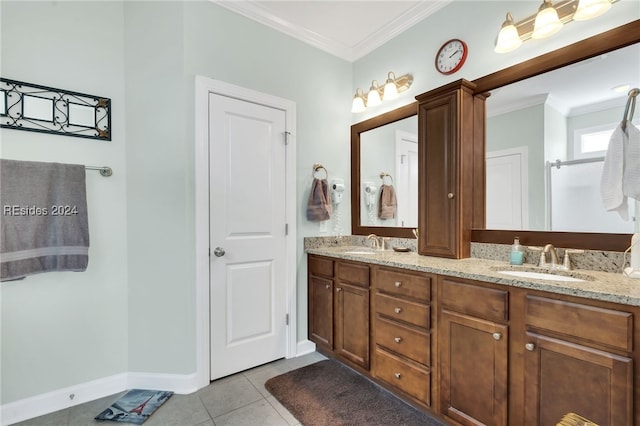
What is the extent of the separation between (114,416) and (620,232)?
116 inches

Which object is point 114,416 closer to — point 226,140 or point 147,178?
point 147,178

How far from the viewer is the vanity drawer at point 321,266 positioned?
7.87 feet

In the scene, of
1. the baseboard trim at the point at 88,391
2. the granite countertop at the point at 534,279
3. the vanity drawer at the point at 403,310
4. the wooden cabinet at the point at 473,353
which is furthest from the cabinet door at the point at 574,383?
the baseboard trim at the point at 88,391

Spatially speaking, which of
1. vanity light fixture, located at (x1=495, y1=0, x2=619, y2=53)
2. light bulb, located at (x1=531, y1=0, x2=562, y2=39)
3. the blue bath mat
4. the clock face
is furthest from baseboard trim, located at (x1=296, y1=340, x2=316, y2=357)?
light bulb, located at (x1=531, y1=0, x2=562, y2=39)

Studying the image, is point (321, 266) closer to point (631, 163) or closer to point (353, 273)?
point (353, 273)

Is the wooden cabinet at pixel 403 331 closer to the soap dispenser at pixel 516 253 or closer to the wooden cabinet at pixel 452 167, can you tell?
the wooden cabinet at pixel 452 167

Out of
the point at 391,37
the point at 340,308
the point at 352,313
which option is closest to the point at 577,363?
the point at 352,313

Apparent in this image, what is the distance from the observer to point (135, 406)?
186cm

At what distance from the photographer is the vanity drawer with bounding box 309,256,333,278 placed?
240 cm

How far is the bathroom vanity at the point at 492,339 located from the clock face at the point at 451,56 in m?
1.39

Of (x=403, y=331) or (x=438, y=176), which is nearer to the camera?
(x=403, y=331)

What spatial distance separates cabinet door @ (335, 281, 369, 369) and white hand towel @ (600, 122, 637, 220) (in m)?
1.41

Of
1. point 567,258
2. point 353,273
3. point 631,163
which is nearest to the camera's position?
point 631,163

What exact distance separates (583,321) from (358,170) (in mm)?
2067
